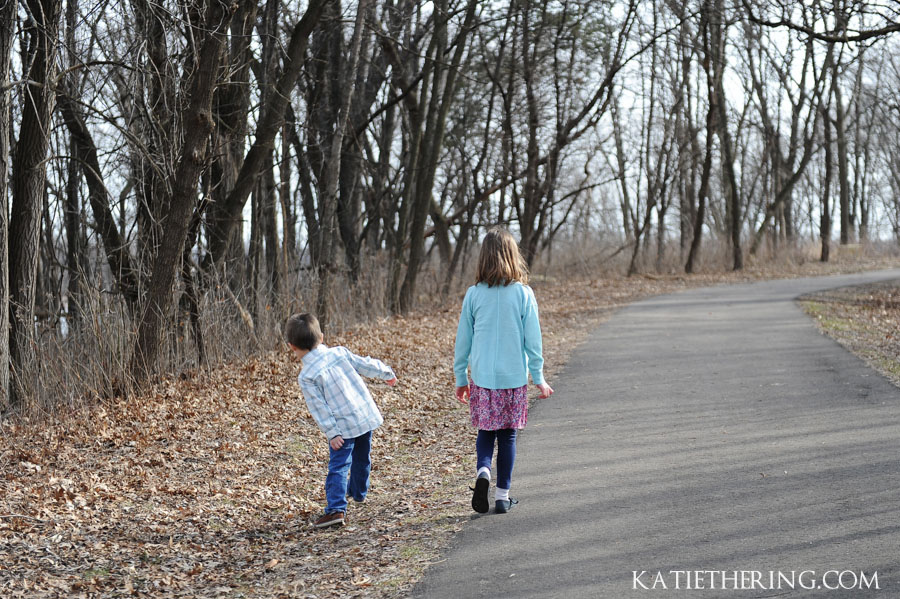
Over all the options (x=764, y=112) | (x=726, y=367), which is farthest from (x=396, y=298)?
(x=764, y=112)

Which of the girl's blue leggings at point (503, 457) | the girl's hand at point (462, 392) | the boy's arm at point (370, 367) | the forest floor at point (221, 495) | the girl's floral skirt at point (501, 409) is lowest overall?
the forest floor at point (221, 495)

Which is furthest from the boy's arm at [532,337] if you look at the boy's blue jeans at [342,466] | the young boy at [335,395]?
the boy's blue jeans at [342,466]

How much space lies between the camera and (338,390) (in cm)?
521

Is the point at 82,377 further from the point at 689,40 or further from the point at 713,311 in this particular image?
the point at 689,40

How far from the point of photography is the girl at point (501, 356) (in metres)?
5.14

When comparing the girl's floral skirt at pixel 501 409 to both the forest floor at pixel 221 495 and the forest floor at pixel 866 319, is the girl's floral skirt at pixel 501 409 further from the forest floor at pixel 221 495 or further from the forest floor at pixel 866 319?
the forest floor at pixel 866 319

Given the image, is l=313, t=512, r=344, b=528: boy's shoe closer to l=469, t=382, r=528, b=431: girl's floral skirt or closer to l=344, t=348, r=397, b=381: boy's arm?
l=344, t=348, r=397, b=381: boy's arm

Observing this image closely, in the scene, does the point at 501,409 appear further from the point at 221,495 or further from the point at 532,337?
the point at 221,495

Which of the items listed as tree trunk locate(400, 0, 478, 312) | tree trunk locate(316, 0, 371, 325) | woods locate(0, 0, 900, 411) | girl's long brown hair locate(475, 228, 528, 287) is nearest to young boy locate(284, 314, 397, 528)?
girl's long brown hair locate(475, 228, 528, 287)

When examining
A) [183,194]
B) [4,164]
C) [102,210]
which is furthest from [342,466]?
[102,210]

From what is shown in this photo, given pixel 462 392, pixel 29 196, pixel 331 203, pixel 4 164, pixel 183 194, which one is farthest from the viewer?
pixel 331 203

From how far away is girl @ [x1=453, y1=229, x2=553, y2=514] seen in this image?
5.14m

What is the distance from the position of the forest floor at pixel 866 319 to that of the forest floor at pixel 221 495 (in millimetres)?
5285

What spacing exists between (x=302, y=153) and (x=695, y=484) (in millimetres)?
14058
